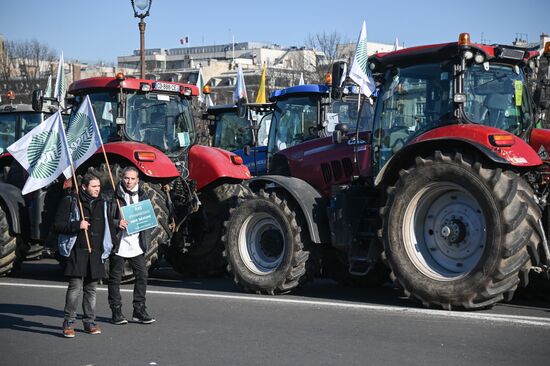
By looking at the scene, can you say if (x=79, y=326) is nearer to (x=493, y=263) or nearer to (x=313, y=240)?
(x=313, y=240)

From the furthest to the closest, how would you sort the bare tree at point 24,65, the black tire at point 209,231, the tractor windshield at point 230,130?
the bare tree at point 24,65 → the tractor windshield at point 230,130 → the black tire at point 209,231

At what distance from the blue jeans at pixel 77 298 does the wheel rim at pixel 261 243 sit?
2.94 m

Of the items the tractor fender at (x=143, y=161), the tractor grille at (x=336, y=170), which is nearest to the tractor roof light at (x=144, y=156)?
the tractor fender at (x=143, y=161)

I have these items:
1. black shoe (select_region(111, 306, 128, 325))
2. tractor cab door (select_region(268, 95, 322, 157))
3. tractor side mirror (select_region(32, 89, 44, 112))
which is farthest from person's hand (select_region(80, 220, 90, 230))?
tractor cab door (select_region(268, 95, 322, 157))

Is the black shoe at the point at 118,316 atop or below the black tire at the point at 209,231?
below

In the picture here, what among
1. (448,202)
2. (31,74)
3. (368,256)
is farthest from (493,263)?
(31,74)

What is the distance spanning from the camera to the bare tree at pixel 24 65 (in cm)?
5160

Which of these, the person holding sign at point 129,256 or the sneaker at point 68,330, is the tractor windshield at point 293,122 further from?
the sneaker at point 68,330

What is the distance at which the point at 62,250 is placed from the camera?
9.27 metres

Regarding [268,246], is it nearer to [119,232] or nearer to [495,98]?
[119,232]

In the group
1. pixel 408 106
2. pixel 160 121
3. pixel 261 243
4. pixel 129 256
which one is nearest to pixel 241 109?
pixel 160 121

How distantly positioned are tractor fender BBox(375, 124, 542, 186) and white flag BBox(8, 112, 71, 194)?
155 inches

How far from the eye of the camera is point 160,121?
14.6 m

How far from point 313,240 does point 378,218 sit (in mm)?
898
